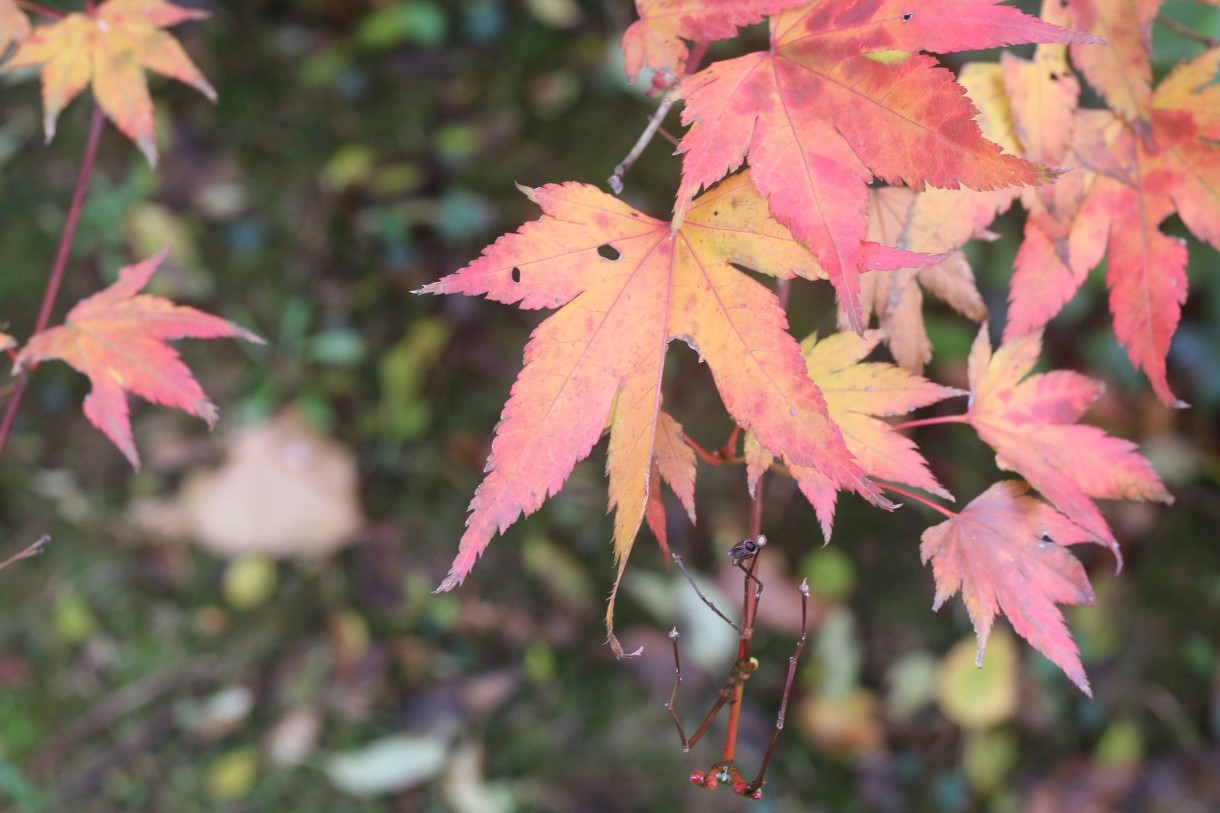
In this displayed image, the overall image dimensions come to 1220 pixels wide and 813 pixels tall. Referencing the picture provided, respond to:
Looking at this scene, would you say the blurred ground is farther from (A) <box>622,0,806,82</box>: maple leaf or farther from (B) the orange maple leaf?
(A) <box>622,0,806,82</box>: maple leaf

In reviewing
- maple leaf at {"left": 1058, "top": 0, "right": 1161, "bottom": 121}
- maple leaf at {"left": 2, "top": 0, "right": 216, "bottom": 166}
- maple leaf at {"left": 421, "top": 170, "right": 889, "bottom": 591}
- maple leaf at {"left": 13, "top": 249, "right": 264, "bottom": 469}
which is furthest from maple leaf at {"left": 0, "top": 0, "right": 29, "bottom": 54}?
maple leaf at {"left": 1058, "top": 0, "right": 1161, "bottom": 121}

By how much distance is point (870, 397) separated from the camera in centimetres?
74

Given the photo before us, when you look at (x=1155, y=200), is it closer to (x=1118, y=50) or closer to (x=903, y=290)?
(x=1118, y=50)

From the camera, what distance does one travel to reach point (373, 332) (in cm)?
170

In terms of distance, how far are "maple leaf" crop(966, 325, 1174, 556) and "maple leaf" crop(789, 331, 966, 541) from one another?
3.8 inches

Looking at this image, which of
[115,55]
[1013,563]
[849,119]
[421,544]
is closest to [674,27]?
[849,119]

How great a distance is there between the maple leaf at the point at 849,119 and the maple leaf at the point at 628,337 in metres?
0.05

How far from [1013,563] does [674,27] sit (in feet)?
1.73

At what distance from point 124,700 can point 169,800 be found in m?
0.20

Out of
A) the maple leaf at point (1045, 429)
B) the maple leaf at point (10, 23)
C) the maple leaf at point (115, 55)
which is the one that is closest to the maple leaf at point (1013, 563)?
the maple leaf at point (1045, 429)

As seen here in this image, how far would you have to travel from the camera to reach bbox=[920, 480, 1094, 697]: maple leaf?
0.71 meters

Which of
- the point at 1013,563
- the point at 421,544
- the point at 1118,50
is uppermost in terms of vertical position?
the point at 1118,50

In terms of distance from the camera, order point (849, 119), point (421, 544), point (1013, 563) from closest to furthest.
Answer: point (849, 119) → point (1013, 563) → point (421, 544)

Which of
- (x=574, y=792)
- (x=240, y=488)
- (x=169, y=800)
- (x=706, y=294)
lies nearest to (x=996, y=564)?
(x=706, y=294)
